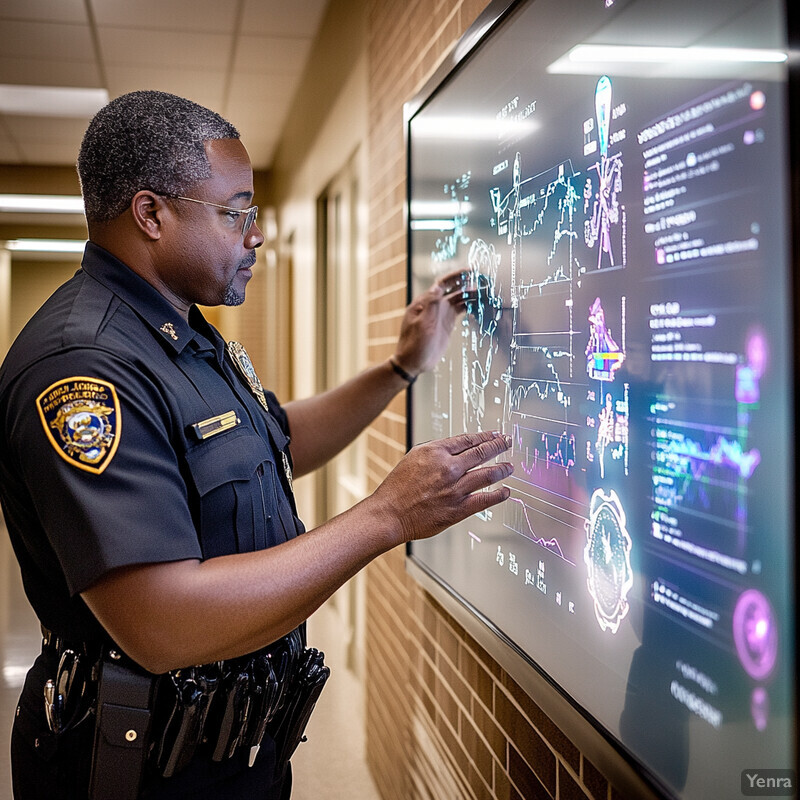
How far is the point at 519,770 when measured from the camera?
4.67 feet

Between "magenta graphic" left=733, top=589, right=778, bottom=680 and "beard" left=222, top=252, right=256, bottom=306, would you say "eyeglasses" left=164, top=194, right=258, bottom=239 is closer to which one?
"beard" left=222, top=252, right=256, bottom=306

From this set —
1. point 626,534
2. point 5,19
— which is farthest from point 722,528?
point 5,19

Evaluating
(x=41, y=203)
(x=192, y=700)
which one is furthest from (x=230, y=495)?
(x=41, y=203)

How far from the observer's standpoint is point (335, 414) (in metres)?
1.94

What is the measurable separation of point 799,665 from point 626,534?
30 cm

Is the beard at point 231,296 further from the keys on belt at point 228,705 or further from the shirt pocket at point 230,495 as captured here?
the keys on belt at point 228,705

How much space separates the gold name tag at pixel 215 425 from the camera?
1.25 metres

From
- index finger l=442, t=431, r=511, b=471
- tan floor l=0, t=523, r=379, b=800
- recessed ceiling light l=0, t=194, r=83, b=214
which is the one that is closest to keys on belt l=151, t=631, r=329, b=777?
index finger l=442, t=431, r=511, b=471

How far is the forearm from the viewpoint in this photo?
1.92m

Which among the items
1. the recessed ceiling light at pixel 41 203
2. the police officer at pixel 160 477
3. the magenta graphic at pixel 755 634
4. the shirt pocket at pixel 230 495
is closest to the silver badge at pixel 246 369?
the police officer at pixel 160 477

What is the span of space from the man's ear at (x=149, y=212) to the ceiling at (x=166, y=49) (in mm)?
2849

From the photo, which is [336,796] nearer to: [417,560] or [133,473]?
[417,560]
